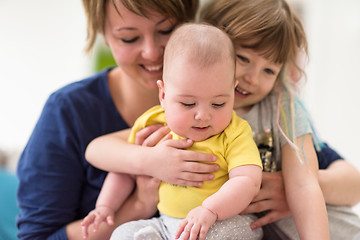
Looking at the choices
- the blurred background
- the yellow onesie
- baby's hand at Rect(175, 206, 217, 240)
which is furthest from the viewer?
the blurred background

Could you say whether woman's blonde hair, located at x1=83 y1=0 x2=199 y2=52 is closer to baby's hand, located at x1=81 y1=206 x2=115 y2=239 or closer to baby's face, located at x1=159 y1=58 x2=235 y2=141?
baby's face, located at x1=159 y1=58 x2=235 y2=141

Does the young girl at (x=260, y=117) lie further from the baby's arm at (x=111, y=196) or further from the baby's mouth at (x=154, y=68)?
the baby's mouth at (x=154, y=68)

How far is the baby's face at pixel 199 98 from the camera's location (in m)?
0.83

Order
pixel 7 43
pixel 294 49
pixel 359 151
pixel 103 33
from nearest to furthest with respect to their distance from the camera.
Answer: pixel 294 49, pixel 103 33, pixel 359 151, pixel 7 43

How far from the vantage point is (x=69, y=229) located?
1.13 metres

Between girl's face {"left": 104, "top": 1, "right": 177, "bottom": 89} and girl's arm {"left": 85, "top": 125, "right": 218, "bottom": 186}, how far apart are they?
0.23 meters

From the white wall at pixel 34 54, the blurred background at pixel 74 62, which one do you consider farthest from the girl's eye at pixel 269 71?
the white wall at pixel 34 54

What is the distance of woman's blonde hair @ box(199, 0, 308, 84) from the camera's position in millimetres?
1039

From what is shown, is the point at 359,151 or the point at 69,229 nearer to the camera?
the point at 69,229

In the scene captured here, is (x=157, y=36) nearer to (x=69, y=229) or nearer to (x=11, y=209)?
(x=69, y=229)

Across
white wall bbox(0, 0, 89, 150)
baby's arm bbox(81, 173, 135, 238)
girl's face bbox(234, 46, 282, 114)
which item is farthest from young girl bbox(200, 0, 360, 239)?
white wall bbox(0, 0, 89, 150)

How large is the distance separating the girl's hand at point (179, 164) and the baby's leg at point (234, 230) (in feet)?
0.38

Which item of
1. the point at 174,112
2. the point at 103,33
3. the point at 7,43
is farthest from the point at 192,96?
the point at 7,43

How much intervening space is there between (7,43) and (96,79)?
317 centimetres
